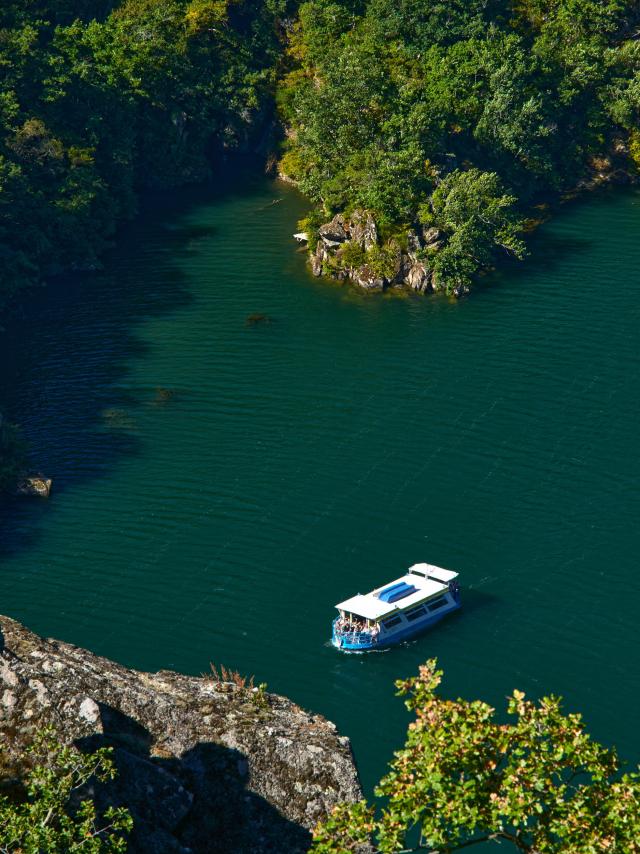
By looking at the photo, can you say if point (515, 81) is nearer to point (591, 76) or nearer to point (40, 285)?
point (591, 76)

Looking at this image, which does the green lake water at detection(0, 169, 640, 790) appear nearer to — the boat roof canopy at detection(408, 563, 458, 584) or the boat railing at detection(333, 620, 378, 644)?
the boat railing at detection(333, 620, 378, 644)

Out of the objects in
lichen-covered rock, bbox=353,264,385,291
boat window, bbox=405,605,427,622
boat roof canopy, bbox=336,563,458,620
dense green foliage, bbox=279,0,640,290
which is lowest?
boat window, bbox=405,605,427,622

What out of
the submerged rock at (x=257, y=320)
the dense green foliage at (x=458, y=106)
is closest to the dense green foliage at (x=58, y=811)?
the submerged rock at (x=257, y=320)

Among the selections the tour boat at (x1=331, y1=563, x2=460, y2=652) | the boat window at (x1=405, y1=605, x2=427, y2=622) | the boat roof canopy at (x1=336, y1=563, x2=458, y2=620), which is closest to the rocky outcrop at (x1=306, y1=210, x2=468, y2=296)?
the boat roof canopy at (x1=336, y1=563, x2=458, y2=620)

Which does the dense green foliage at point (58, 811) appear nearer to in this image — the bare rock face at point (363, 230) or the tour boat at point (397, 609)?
the tour boat at point (397, 609)

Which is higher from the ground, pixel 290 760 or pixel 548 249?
pixel 290 760

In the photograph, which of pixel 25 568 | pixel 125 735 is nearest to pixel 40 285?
pixel 25 568
